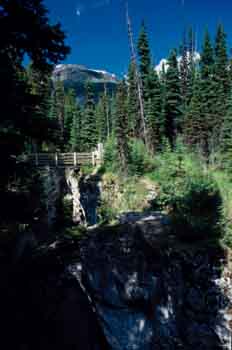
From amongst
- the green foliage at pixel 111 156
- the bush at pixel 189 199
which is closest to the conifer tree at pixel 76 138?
the green foliage at pixel 111 156

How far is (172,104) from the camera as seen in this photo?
87.4 feet

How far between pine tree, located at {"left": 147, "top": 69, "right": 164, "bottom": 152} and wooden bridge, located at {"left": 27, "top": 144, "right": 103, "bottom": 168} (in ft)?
20.7

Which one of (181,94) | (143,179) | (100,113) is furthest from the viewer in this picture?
(100,113)

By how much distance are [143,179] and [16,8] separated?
1054 centimetres

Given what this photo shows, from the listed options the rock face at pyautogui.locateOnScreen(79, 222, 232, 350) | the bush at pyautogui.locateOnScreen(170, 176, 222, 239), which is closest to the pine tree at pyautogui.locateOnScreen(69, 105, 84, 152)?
the bush at pyautogui.locateOnScreen(170, 176, 222, 239)

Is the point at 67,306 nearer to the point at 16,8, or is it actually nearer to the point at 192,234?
the point at 192,234

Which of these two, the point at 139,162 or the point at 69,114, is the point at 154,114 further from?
the point at 69,114

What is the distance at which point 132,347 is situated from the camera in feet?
20.2

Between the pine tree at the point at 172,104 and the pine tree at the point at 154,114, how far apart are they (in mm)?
1194

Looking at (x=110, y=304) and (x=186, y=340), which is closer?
(x=186, y=340)

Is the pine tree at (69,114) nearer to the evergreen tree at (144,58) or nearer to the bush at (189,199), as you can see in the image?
the evergreen tree at (144,58)

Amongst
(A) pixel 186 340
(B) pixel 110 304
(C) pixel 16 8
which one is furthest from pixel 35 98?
(A) pixel 186 340

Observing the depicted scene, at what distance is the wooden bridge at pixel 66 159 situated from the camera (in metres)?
16.2

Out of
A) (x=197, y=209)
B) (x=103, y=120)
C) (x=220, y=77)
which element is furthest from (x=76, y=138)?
(x=197, y=209)
